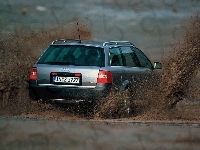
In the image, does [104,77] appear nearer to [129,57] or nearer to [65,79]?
[65,79]

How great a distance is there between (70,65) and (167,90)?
254cm

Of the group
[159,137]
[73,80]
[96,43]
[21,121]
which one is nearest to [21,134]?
[21,121]

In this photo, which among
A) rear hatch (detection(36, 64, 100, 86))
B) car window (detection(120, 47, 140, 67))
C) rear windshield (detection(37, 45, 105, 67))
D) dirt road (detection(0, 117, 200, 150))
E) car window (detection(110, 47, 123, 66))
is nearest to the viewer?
dirt road (detection(0, 117, 200, 150))

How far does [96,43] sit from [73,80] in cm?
106

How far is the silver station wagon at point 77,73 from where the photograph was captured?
11836 mm

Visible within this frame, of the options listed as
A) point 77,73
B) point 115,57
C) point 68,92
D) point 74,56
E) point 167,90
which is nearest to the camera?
point 77,73

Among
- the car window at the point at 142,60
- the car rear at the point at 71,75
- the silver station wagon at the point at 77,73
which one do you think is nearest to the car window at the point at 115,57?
the silver station wagon at the point at 77,73

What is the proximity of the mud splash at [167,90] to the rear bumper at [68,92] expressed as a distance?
26 centimetres

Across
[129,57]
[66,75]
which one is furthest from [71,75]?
[129,57]

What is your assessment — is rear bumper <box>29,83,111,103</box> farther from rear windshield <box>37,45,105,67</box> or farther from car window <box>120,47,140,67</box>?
car window <box>120,47,140,67</box>

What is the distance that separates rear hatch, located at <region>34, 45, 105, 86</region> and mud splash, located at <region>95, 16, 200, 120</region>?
631mm

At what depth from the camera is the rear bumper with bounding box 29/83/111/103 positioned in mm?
11820

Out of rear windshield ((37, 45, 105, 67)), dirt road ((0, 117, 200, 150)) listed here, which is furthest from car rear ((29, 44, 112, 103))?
dirt road ((0, 117, 200, 150))

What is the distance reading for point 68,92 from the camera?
39.3 feet
